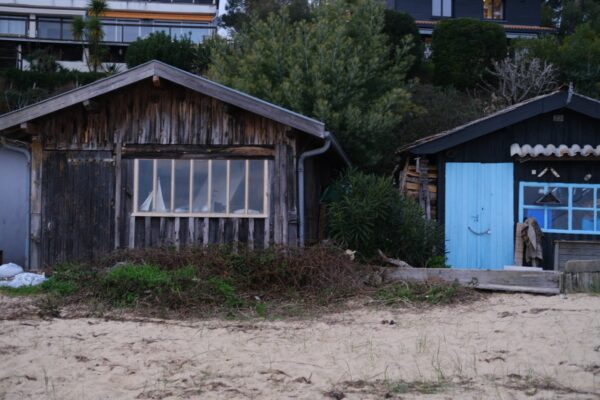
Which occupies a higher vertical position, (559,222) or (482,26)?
(482,26)

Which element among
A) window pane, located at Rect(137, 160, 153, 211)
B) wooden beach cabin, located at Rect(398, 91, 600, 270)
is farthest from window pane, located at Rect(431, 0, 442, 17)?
window pane, located at Rect(137, 160, 153, 211)

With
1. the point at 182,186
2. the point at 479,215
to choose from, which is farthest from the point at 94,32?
the point at 479,215

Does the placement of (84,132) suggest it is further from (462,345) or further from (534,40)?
(534,40)

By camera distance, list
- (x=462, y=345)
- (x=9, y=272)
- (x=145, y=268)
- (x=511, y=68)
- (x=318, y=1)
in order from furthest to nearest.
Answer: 1. (x=511, y=68)
2. (x=318, y=1)
3. (x=9, y=272)
4. (x=145, y=268)
5. (x=462, y=345)

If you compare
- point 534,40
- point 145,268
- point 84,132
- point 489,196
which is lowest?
point 145,268

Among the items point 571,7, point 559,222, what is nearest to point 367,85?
point 559,222

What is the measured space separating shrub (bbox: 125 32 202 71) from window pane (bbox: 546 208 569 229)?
1807cm

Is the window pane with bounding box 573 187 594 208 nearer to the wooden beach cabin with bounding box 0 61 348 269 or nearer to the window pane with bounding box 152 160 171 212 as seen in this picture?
the wooden beach cabin with bounding box 0 61 348 269

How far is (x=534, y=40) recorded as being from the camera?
25188 mm

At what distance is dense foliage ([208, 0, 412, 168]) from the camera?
Answer: 15.7m

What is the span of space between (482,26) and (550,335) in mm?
19902

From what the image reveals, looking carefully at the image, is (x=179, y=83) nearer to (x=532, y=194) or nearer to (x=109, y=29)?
(x=532, y=194)

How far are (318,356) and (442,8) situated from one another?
1152 inches

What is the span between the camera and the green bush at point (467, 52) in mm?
25359
